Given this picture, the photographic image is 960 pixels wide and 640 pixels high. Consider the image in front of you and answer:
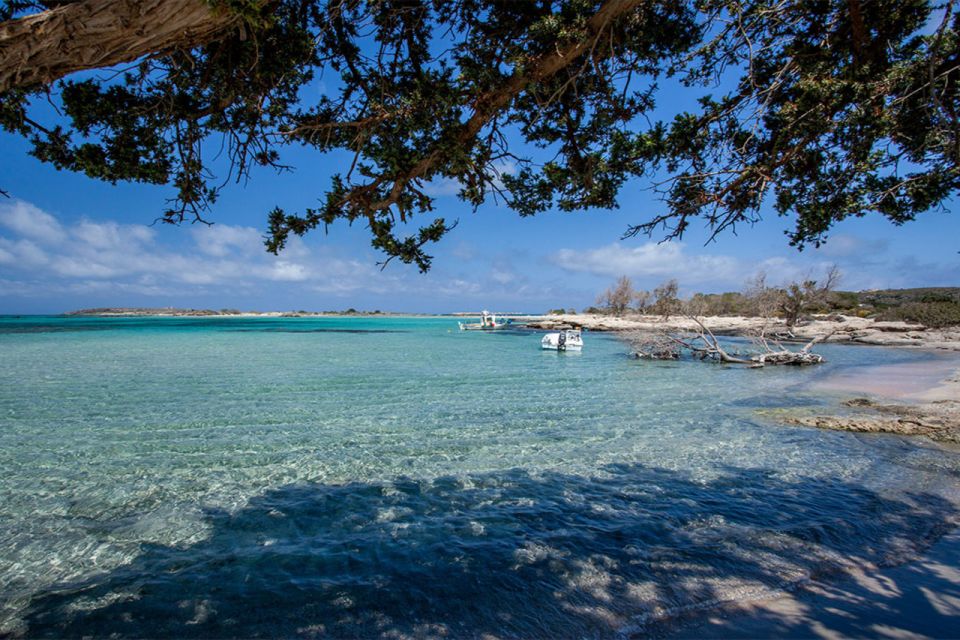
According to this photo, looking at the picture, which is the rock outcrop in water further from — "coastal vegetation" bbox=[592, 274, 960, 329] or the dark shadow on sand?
"coastal vegetation" bbox=[592, 274, 960, 329]

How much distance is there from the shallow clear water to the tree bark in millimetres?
5123

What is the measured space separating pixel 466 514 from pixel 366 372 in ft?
60.4

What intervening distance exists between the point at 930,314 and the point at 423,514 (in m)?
72.7

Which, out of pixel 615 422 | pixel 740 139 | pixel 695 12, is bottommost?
pixel 615 422

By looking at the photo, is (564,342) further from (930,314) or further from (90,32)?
(930,314)

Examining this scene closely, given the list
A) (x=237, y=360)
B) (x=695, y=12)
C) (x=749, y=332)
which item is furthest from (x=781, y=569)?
(x=749, y=332)

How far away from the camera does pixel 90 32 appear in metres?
2.85

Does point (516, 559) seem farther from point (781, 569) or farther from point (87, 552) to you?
point (87, 552)

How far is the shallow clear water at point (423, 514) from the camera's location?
15.9 ft

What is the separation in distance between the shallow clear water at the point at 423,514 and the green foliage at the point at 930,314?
56.8 meters

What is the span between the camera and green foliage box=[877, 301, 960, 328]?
5028cm

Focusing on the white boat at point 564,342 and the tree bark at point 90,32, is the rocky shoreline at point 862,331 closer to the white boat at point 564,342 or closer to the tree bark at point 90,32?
the white boat at point 564,342

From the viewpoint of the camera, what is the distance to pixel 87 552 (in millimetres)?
5844

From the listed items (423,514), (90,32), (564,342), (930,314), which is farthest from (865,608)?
(930,314)
